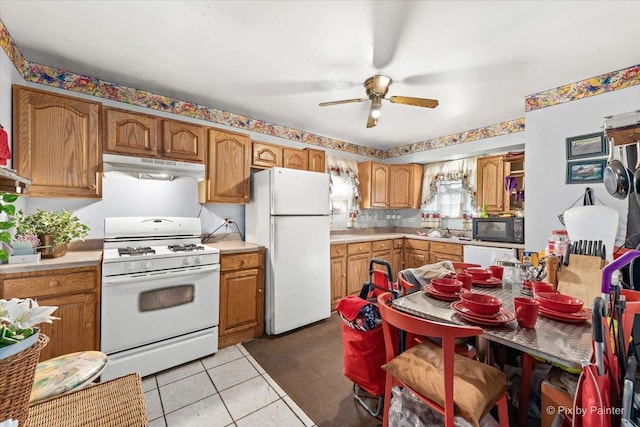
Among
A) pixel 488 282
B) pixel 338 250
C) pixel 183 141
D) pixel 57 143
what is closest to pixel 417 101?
pixel 488 282

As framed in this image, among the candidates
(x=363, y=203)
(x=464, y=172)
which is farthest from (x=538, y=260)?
(x=363, y=203)

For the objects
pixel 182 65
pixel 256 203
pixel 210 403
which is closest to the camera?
pixel 210 403

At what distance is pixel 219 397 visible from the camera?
1.86 m

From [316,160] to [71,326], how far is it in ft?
8.98

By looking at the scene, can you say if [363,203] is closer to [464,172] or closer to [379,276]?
[464,172]

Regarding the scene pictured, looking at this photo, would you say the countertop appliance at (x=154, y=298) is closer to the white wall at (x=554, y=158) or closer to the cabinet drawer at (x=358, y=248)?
the cabinet drawer at (x=358, y=248)

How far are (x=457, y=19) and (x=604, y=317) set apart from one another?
167 centimetres

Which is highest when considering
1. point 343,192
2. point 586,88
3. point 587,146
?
point 586,88

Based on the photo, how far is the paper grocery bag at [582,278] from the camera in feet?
4.46

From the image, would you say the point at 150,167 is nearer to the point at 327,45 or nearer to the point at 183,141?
the point at 183,141

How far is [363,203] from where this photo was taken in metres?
4.45

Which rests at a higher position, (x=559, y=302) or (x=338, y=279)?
(x=559, y=302)

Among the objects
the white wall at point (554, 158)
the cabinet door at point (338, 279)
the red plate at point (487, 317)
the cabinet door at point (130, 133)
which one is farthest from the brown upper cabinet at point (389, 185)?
the red plate at point (487, 317)

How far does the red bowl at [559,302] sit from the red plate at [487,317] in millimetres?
183
